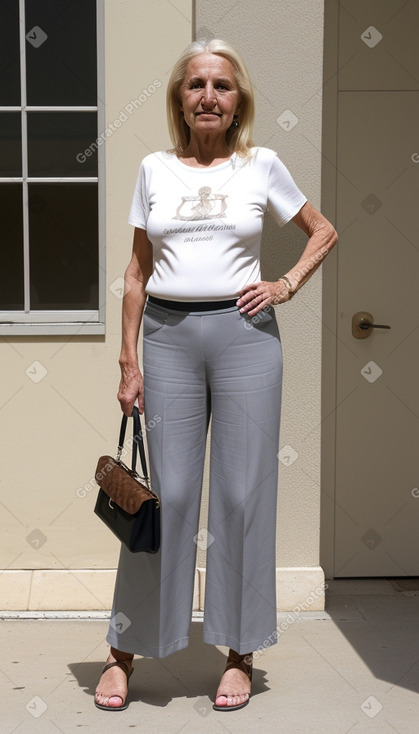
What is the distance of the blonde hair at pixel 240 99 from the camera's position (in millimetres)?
3305

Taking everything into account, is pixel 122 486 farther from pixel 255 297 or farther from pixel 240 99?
pixel 240 99

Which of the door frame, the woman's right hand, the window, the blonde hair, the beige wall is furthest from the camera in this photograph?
the door frame

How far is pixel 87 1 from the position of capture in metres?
4.32

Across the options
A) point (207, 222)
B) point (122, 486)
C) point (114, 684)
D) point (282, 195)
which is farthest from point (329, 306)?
point (114, 684)

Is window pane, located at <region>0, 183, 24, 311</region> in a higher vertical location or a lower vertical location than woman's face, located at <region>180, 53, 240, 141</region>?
lower

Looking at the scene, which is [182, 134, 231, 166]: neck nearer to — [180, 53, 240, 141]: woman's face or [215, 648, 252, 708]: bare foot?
[180, 53, 240, 141]: woman's face

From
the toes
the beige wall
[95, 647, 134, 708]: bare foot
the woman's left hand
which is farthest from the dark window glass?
the toes

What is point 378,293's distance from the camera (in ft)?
15.5

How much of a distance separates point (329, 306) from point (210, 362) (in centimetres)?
152

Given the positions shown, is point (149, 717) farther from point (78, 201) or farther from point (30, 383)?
point (78, 201)

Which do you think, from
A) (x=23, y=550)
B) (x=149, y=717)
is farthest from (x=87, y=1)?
(x=149, y=717)

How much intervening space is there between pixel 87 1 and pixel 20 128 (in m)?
0.61

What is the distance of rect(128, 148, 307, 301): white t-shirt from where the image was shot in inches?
128

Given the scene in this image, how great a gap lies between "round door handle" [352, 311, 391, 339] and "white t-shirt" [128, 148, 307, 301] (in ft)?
4.74
